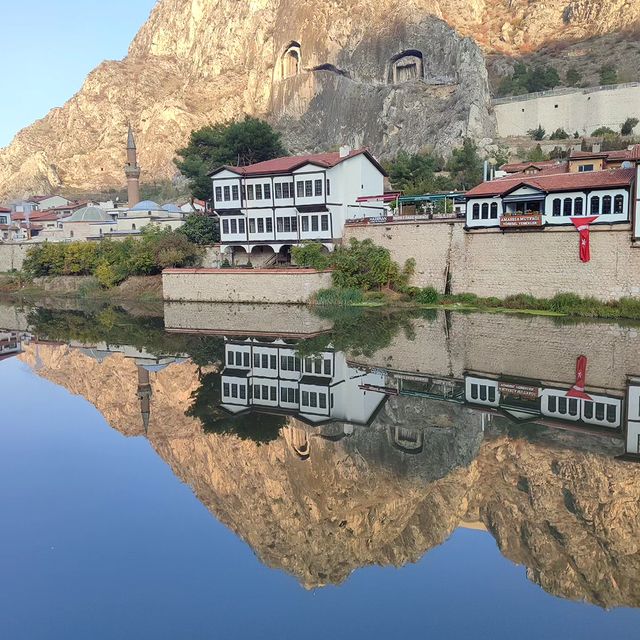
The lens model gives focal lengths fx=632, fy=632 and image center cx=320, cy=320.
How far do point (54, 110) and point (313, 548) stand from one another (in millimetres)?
144106

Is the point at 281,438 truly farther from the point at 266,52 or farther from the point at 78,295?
the point at 266,52

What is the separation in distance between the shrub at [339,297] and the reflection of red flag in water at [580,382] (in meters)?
16.4

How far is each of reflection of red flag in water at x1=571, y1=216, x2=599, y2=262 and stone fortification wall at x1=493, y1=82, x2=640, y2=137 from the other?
45906mm

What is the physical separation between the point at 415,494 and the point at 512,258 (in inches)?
909

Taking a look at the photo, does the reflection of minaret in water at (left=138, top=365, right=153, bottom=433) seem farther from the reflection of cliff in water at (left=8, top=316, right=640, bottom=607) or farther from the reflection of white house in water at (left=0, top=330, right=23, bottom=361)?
the reflection of white house in water at (left=0, top=330, right=23, bottom=361)

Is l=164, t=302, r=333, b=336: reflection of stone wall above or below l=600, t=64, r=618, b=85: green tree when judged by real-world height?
below

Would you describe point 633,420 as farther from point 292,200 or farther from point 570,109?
point 570,109

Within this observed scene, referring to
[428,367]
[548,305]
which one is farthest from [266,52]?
[428,367]

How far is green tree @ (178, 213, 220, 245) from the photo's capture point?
143ft

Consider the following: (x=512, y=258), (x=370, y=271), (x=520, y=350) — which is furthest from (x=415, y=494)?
(x=370, y=271)

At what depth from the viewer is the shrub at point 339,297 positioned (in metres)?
34.5

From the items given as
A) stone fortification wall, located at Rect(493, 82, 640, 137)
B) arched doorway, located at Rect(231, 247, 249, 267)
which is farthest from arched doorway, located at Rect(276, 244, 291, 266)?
stone fortification wall, located at Rect(493, 82, 640, 137)

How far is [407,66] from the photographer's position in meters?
87.3

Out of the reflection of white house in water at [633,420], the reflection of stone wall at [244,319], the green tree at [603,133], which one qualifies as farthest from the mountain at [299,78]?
the reflection of white house in water at [633,420]
